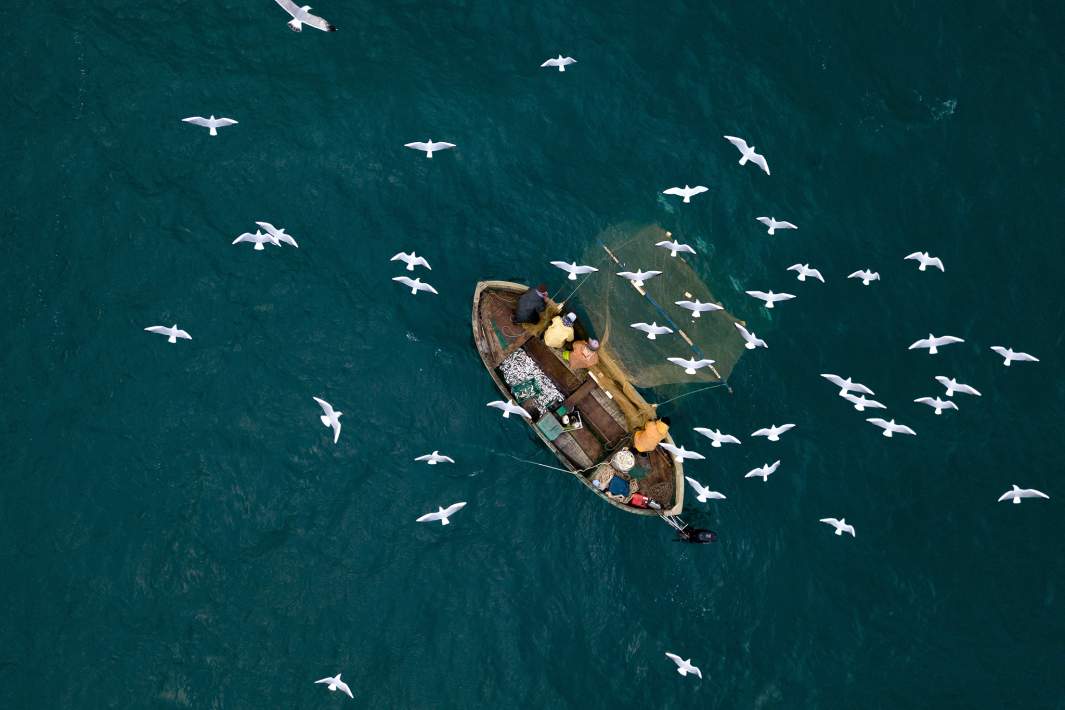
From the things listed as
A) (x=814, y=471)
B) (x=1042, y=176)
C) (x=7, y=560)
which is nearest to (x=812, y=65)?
(x=1042, y=176)

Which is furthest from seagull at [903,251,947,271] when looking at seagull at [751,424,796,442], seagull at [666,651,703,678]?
seagull at [666,651,703,678]

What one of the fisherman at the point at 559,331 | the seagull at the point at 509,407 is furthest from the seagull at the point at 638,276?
the seagull at the point at 509,407

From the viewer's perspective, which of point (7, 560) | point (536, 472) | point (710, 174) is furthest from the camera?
point (710, 174)

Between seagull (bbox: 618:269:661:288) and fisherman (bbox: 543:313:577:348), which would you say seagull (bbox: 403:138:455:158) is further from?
seagull (bbox: 618:269:661:288)

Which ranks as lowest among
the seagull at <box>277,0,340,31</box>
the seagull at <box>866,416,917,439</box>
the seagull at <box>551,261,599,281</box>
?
the seagull at <box>866,416,917,439</box>

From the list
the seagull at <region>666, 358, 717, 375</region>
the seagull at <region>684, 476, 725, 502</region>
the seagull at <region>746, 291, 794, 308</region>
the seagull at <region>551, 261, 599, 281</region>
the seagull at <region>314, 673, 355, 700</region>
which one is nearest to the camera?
the seagull at <region>314, 673, 355, 700</region>

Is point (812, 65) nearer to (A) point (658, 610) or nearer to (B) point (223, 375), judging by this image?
(A) point (658, 610)

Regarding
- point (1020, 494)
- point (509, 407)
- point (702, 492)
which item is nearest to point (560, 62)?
point (509, 407)
